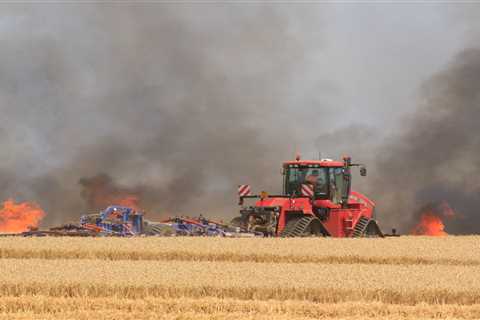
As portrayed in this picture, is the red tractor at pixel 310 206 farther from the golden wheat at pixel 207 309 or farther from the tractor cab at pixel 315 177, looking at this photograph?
the golden wheat at pixel 207 309

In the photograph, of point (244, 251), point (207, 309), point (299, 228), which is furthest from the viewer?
point (299, 228)

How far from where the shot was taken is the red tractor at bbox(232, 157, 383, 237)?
2616cm

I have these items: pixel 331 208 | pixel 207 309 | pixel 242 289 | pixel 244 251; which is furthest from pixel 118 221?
pixel 207 309

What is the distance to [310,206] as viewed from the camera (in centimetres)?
2645

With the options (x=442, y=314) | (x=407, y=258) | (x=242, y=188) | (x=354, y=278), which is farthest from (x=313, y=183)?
(x=442, y=314)

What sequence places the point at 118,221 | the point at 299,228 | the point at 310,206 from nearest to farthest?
the point at 299,228 → the point at 310,206 → the point at 118,221

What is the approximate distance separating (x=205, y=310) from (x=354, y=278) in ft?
11.3

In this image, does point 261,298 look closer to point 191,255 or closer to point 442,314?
point 442,314

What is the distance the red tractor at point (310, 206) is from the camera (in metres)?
26.2

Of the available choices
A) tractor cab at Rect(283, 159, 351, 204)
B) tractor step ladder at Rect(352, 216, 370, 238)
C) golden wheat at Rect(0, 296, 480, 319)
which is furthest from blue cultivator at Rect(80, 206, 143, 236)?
golden wheat at Rect(0, 296, 480, 319)

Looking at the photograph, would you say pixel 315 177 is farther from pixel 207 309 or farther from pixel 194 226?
pixel 207 309

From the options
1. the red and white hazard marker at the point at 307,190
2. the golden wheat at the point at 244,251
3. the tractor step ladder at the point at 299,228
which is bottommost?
the golden wheat at the point at 244,251

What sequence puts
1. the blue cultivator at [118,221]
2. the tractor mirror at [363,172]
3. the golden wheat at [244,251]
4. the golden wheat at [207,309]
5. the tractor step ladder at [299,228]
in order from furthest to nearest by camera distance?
the blue cultivator at [118,221]
the tractor mirror at [363,172]
the tractor step ladder at [299,228]
the golden wheat at [244,251]
the golden wheat at [207,309]

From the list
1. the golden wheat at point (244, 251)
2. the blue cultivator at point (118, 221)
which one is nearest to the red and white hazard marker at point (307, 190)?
the golden wheat at point (244, 251)
